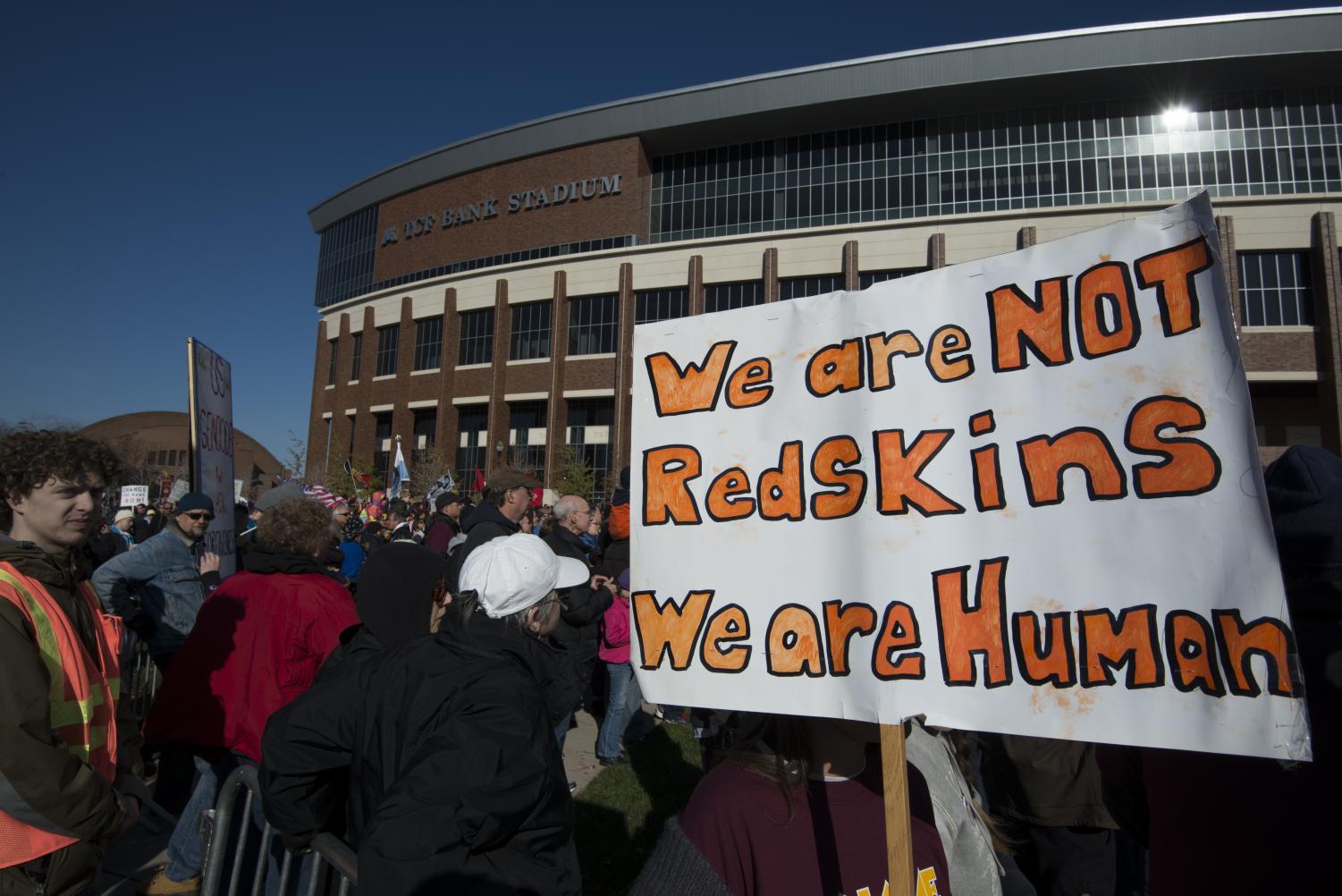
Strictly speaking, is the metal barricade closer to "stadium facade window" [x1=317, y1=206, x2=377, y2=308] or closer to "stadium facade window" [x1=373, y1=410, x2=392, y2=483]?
"stadium facade window" [x1=373, y1=410, x2=392, y2=483]

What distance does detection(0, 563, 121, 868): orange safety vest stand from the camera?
84.7 inches

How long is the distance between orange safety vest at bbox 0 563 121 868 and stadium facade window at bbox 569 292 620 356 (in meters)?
30.8

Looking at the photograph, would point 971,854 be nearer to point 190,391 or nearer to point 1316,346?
point 190,391

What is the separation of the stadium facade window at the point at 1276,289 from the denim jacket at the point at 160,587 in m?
31.9

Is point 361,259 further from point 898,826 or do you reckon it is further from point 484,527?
point 898,826

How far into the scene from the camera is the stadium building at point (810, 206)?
26844mm

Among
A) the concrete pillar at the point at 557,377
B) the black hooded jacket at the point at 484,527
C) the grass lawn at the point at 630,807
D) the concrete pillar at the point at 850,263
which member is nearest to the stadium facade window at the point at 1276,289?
the concrete pillar at the point at 850,263

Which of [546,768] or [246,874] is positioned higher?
[546,768]

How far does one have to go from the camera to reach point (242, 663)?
3498mm

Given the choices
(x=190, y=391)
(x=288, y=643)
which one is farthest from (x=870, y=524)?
(x=190, y=391)

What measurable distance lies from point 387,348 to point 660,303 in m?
15.9

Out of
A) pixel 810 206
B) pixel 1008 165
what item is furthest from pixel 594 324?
pixel 1008 165

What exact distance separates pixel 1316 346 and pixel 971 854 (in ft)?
106

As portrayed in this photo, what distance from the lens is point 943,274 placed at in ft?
6.38
